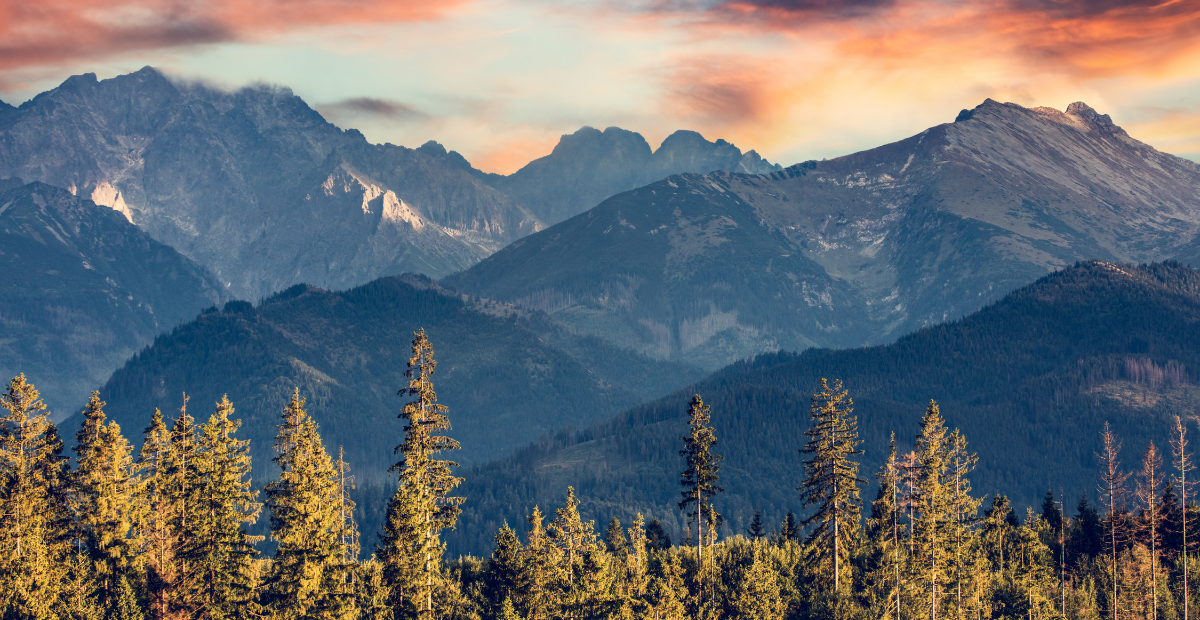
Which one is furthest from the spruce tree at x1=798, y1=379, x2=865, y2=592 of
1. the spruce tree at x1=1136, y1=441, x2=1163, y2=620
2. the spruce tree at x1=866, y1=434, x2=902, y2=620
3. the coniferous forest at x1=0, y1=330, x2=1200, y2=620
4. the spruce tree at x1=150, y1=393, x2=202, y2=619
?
the spruce tree at x1=150, y1=393, x2=202, y2=619

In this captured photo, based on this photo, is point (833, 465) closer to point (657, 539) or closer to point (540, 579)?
point (540, 579)

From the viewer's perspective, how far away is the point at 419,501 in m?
96.4

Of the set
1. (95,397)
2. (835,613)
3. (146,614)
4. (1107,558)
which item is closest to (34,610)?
(146,614)

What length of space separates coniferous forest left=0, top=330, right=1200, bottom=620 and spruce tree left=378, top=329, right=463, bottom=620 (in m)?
0.17

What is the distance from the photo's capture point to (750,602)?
114688mm

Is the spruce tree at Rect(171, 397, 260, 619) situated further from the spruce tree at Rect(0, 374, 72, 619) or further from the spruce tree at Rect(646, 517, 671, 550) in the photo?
the spruce tree at Rect(646, 517, 671, 550)

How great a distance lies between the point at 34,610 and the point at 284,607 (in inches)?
836

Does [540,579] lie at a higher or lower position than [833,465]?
lower

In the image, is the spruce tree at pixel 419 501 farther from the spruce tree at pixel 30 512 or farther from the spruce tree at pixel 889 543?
the spruce tree at pixel 889 543

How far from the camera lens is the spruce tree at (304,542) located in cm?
9394

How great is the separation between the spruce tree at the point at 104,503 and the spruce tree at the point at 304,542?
17682mm

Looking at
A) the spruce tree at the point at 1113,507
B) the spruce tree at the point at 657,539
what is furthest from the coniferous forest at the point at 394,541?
the spruce tree at the point at 657,539

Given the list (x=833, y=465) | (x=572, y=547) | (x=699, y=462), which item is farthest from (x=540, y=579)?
(x=833, y=465)

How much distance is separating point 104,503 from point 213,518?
10336 millimetres
